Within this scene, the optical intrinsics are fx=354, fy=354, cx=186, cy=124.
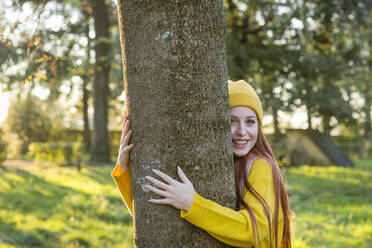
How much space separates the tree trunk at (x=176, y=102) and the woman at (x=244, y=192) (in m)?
0.07

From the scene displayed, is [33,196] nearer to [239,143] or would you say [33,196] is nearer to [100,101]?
[239,143]

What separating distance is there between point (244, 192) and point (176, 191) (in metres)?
0.51

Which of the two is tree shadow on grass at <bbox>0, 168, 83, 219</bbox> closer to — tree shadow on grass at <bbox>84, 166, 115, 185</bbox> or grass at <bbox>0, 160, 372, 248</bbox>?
grass at <bbox>0, 160, 372, 248</bbox>

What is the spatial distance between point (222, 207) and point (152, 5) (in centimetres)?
109

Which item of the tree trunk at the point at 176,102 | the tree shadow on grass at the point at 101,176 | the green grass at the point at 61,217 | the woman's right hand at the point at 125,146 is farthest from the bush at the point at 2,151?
the tree trunk at the point at 176,102

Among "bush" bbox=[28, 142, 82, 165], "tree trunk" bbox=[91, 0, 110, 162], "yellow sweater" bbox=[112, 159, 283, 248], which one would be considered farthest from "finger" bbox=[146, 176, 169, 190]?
"bush" bbox=[28, 142, 82, 165]

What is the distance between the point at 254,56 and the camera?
1159 centimetres

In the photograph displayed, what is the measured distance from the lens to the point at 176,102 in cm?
180

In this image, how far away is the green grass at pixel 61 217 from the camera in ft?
16.4

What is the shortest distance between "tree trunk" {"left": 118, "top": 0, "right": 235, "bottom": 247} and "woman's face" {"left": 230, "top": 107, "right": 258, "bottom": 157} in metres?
0.49

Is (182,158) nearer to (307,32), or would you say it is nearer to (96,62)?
(307,32)

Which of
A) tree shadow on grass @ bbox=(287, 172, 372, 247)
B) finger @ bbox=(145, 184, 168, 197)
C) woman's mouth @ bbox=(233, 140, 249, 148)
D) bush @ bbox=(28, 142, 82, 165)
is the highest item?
woman's mouth @ bbox=(233, 140, 249, 148)

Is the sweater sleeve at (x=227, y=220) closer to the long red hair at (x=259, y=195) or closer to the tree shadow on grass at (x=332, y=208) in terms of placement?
the long red hair at (x=259, y=195)

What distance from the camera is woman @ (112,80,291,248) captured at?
177 cm
